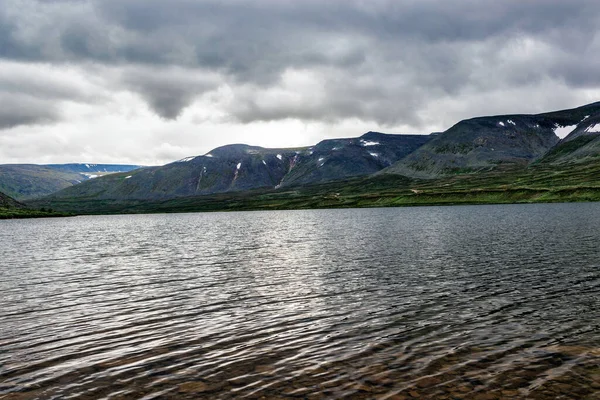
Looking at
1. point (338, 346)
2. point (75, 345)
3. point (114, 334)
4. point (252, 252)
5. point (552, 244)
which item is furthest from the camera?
point (252, 252)

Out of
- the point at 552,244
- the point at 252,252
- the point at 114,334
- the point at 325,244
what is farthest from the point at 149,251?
the point at 552,244

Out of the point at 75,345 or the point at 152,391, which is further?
the point at 75,345

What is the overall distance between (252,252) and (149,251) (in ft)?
69.0

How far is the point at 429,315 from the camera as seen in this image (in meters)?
30.3

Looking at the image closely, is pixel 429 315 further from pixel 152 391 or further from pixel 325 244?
pixel 325 244

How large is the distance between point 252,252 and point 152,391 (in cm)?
5704

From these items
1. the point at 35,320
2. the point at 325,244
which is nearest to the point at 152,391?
the point at 35,320

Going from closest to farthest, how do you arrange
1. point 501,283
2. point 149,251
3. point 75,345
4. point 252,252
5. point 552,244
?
point 75,345
point 501,283
point 552,244
point 252,252
point 149,251

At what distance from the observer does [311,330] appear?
1085 inches

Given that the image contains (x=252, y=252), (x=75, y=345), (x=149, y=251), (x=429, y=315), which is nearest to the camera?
(x=75, y=345)

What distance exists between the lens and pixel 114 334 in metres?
28.0

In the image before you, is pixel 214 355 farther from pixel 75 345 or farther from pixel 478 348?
pixel 478 348

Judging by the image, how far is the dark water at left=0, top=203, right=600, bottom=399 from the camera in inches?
757

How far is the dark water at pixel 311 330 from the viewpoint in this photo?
19219mm
